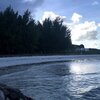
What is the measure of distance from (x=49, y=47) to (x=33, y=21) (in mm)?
9113

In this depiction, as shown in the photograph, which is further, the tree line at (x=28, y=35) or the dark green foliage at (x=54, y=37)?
the dark green foliage at (x=54, y=37)

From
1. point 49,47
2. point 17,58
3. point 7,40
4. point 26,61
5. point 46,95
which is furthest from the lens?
point 49,47

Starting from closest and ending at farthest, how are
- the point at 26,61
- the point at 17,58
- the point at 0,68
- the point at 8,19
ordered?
the point at 0,68, the point at 17,58, the point at 26,61, the point at 8,19

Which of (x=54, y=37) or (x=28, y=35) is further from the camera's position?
(x=54, y=37)

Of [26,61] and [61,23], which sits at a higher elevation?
[61,23]

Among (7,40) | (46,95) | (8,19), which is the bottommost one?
(46,95)

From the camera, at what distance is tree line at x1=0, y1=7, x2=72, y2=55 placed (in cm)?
5784

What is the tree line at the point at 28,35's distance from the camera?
5784 cm

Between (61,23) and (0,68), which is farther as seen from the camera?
(61,23)

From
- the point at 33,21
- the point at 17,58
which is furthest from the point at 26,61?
the point at 33,21

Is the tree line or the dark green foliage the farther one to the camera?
the dark green foliage

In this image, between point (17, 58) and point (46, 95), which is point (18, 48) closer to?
point (17, 58)

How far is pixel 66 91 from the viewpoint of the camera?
16.8 metres

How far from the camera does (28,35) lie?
66.3m
